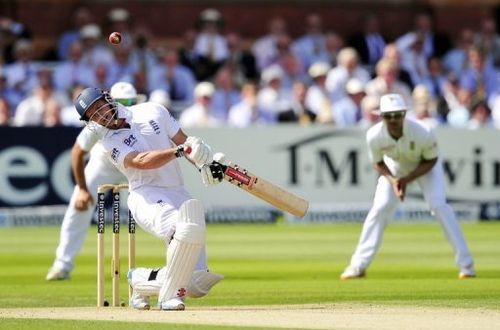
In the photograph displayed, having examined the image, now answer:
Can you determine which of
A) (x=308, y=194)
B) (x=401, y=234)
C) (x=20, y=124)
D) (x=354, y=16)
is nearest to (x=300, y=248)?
(x=401, y=234)

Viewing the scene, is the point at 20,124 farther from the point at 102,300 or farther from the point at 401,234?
the point at 102,300

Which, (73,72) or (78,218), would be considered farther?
(73,72)

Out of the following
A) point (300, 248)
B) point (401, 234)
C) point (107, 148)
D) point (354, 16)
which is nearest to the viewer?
point (107, 148)

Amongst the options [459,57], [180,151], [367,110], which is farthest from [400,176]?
[459,57]

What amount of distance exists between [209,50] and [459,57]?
13.4ft

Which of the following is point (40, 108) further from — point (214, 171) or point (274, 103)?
point (214, 171)

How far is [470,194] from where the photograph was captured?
19734 mm

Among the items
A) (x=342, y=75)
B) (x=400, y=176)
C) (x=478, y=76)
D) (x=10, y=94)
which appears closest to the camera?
(x=400, y=176)

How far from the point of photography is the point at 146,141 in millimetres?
9633

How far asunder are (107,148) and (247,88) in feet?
34.9

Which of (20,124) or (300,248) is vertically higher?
(20,124)

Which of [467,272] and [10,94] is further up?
[10,94]

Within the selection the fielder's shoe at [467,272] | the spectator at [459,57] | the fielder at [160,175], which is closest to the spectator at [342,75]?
the spectator at [459,57]

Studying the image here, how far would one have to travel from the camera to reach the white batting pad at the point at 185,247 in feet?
29.9
